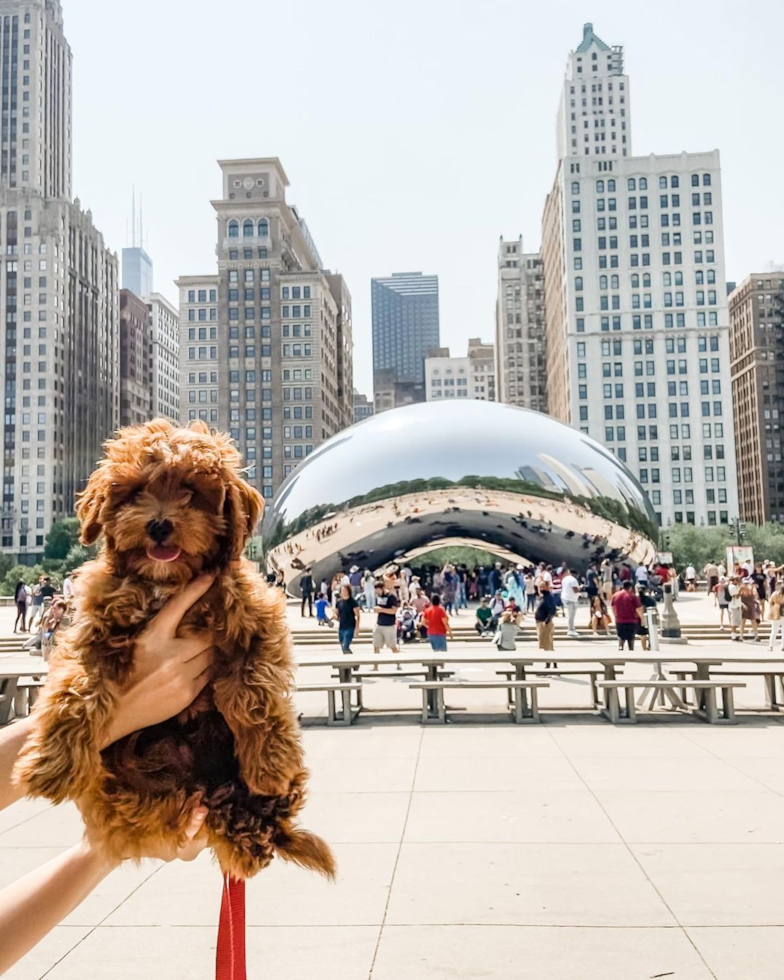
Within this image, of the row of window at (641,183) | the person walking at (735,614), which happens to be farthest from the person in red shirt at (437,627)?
the row of window at (641,183)

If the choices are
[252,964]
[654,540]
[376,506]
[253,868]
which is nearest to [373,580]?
[376,506]

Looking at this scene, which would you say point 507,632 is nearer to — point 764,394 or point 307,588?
point 307,588

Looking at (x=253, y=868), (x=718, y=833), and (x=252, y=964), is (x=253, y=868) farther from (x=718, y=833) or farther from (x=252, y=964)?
(x=718, y=833)

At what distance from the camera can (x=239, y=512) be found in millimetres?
1896

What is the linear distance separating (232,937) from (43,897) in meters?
0.47

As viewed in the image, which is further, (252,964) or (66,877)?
(252,964)

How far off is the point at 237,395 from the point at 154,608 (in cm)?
10676

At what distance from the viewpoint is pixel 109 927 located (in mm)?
3734

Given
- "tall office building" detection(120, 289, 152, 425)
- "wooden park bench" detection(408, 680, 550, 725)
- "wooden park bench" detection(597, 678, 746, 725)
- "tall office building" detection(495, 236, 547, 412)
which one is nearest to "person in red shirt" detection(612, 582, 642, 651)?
"wooden park bench" detection(597, 678, 746, 725)

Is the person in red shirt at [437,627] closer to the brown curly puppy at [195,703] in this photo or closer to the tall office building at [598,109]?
the brown curly puppy at [195,703]

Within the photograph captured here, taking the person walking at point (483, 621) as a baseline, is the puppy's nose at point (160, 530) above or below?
above

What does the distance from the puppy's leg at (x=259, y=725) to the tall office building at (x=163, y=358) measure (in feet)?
465

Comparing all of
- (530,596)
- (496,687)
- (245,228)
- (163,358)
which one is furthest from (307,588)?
(163,358)

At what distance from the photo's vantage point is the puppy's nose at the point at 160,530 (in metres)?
1.77
